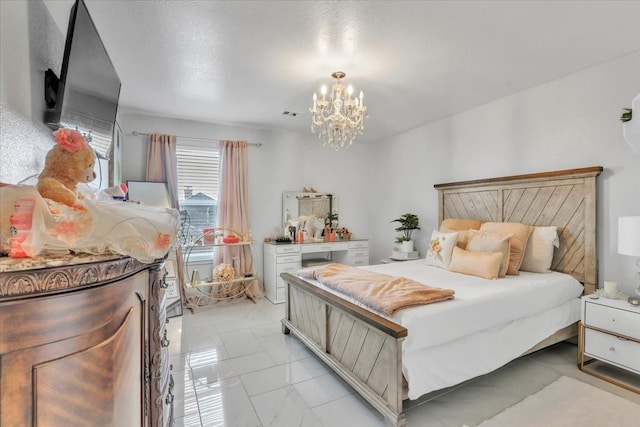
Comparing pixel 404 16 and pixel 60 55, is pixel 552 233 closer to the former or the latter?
pixel 404 16

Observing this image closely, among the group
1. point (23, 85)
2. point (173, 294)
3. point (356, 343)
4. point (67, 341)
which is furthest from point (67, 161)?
point (173, 294)

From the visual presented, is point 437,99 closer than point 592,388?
No

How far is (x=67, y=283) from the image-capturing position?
23.4 inches

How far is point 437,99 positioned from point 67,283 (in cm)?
384

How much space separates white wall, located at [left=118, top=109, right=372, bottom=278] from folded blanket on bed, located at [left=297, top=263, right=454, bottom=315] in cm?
222

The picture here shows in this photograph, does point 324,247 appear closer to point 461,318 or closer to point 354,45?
point 461,318

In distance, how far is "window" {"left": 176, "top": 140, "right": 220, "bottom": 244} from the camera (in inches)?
172

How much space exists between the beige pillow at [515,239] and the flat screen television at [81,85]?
11.6ft

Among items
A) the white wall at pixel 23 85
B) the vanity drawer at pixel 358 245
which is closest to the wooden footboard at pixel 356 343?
the white wall at pixel 23 85

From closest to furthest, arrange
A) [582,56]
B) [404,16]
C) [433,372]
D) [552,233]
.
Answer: [433,372] → [404,16] → [582,56] → [552,233]

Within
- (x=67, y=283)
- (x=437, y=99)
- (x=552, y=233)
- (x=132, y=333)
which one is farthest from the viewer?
(x=437, y=99)

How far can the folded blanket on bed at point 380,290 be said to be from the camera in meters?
2.01

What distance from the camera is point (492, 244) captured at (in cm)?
298

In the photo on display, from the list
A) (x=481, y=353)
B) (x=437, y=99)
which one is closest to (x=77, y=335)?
(x=481, y=353)
